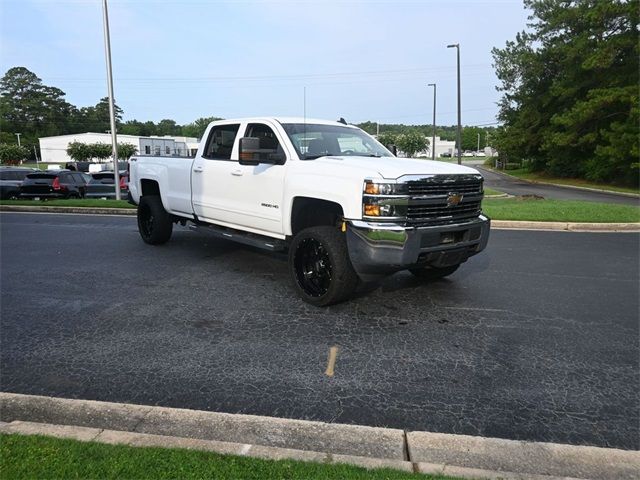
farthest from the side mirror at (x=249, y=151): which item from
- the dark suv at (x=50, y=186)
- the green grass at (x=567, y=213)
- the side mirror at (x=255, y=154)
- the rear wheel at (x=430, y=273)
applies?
the dark suv at (x=50, y=186)

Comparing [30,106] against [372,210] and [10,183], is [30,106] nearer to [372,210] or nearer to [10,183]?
[10,183]

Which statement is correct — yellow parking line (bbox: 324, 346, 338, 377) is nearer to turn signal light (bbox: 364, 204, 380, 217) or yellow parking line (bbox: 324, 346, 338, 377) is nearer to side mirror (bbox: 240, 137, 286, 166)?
turn signal light (bbox: 364, 204, 380, 217)

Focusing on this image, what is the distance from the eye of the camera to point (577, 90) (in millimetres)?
34938

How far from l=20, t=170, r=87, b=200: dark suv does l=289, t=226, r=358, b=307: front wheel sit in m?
15.7

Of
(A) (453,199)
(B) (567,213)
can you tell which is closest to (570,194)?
(B) (567,213)

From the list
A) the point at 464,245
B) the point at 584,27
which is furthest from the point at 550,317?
the point at 584,27

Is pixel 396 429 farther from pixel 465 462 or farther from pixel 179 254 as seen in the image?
pixel 179 254

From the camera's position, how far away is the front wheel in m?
4.93

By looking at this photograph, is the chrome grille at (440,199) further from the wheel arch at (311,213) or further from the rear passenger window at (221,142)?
the rear passenger window at (221,142)

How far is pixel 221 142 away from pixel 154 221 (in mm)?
2231

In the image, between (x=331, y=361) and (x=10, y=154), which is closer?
(x=331, y=361)

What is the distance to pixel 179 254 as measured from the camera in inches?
312

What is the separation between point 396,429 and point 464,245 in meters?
2.63

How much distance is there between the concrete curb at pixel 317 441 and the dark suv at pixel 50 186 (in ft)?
55.3
